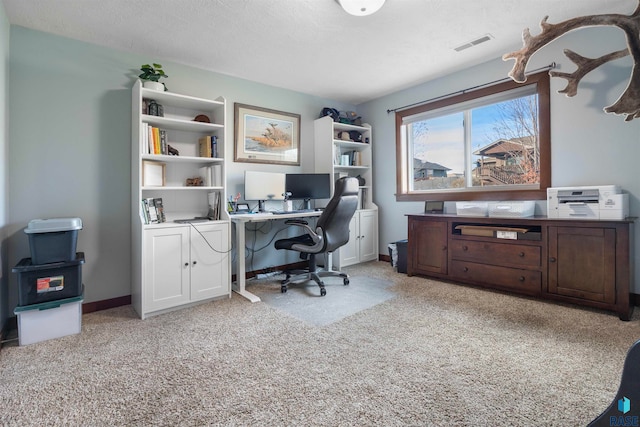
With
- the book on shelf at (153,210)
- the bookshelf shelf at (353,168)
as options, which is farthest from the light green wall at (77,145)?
the bookshelf shelf at (353,168)

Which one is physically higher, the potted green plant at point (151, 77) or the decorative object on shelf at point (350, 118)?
the decorative object on shelf at point (350, 118)

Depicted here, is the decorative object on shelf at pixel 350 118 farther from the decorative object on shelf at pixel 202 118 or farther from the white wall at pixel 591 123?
the decorative object on shelf at pixel 202 118

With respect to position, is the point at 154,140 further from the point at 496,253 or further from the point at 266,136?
the point at 496,253

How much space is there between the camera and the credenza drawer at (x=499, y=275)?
275 centimetres

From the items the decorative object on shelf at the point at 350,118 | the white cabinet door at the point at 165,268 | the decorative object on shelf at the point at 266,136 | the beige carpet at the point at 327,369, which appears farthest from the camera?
the decorative object on shelf at the point at 350,118

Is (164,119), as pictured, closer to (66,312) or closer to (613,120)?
(66,312)

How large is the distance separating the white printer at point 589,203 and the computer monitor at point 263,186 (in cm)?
275

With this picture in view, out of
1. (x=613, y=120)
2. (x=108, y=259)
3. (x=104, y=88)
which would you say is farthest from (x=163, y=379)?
(x=613, y=120)

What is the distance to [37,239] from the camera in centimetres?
212

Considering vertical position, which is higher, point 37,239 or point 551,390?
point 37,239

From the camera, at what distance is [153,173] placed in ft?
9.11

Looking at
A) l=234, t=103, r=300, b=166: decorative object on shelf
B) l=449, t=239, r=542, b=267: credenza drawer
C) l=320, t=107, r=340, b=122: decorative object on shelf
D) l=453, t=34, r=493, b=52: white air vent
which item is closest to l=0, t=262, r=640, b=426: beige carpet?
l=449, t=239, r=542, b=267: credenza drawer

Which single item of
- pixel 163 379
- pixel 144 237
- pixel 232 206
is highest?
pixel 232 206

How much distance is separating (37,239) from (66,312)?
560mm
